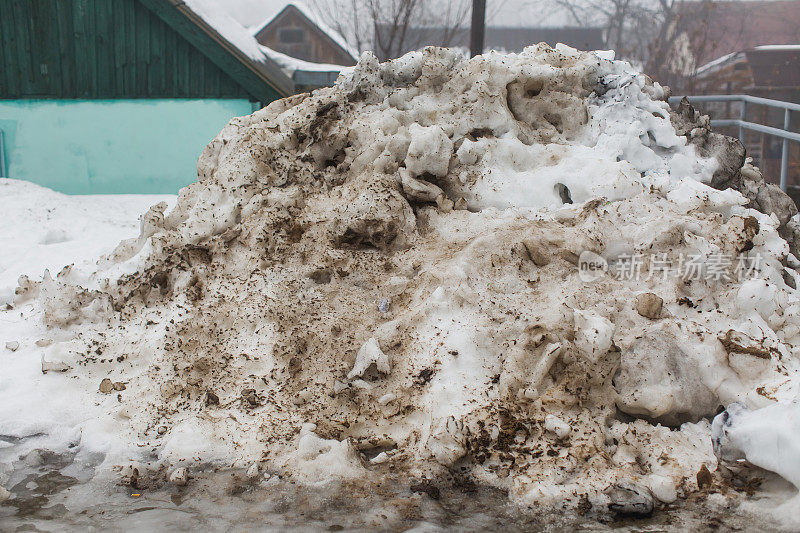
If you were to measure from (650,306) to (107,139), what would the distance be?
861cm

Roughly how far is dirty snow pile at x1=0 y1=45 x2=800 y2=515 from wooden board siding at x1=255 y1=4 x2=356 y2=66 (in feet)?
69.4

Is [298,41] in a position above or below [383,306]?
above

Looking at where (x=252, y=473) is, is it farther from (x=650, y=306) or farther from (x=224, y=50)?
(x=224, y=50)

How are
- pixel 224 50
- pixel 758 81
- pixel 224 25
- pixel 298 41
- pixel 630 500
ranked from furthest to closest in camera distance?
pixel 298 41 → pixel 758 81 → pixel 224 25 → pixel 224 50 → pixel 630 500

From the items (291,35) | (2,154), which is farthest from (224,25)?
(291,35)

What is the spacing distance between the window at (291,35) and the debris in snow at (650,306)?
26.5 metres

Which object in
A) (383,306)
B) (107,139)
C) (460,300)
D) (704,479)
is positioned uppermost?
(107,139)

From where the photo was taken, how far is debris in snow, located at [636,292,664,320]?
386 centimetres

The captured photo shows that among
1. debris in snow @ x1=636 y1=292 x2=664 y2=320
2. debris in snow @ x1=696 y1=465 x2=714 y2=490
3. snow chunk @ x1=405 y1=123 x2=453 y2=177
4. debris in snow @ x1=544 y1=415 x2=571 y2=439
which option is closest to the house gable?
snow chunk @ x1=405 y1=123 x2=453 y2=177

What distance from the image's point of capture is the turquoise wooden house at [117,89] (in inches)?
391

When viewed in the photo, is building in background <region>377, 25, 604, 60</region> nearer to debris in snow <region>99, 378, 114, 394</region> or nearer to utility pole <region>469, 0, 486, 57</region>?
utility pole <region>469, 0, 486, 57</region>

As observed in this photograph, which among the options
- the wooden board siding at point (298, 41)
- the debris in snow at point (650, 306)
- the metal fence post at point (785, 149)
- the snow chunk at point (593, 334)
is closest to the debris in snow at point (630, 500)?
the snow chunk at point (593, 334)

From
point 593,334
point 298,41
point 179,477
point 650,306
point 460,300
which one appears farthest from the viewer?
point 298,41

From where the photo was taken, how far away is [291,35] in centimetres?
2906
